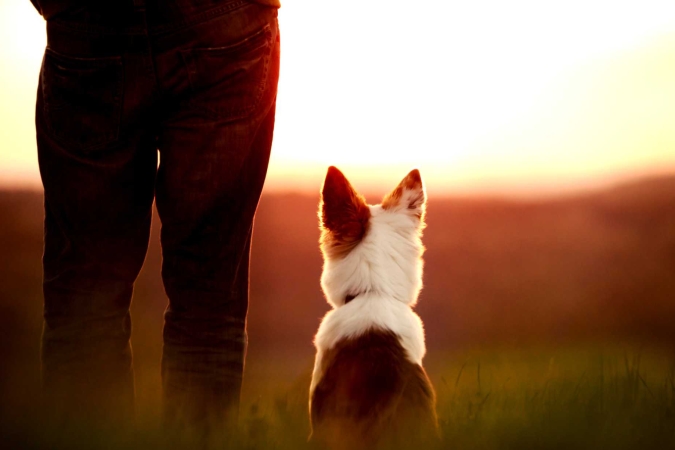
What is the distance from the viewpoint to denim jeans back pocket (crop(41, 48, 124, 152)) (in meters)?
1.92

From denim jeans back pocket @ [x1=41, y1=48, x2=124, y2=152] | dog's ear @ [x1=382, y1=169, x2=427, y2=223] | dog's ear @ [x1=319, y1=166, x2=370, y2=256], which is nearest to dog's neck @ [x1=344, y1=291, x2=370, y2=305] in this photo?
dog's ear @ [x1=319, y1=166, x2=370, y2=256]

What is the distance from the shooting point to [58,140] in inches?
78.4

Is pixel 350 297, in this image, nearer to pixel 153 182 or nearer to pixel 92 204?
pixel 153 182

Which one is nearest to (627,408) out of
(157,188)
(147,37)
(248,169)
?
(248,169)

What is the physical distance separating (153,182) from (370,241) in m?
1.09

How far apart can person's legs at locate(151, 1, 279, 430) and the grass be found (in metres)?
0.17

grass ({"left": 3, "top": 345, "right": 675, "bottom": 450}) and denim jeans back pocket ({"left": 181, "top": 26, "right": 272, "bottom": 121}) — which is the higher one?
denim jeans back pocket ({"left": 181, "top": 26, "right": 272, "bottom": 121})

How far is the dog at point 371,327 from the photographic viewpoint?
2.32 meters

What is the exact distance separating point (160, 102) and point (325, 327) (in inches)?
50.7

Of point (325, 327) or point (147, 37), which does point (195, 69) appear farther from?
point (325, 327)

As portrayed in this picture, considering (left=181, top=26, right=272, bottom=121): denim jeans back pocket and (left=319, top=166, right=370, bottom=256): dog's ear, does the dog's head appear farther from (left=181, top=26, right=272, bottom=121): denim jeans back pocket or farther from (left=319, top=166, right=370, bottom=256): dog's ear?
(left=181, top=26, right=272, bottom=121): denim jeans back pocket

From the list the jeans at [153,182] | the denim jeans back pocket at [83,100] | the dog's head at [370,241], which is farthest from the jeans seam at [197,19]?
the dog's head at [370,241]

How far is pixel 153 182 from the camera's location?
215 cm

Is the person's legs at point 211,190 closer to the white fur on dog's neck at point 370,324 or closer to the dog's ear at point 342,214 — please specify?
the white fur on dog's neck at point 370,324
